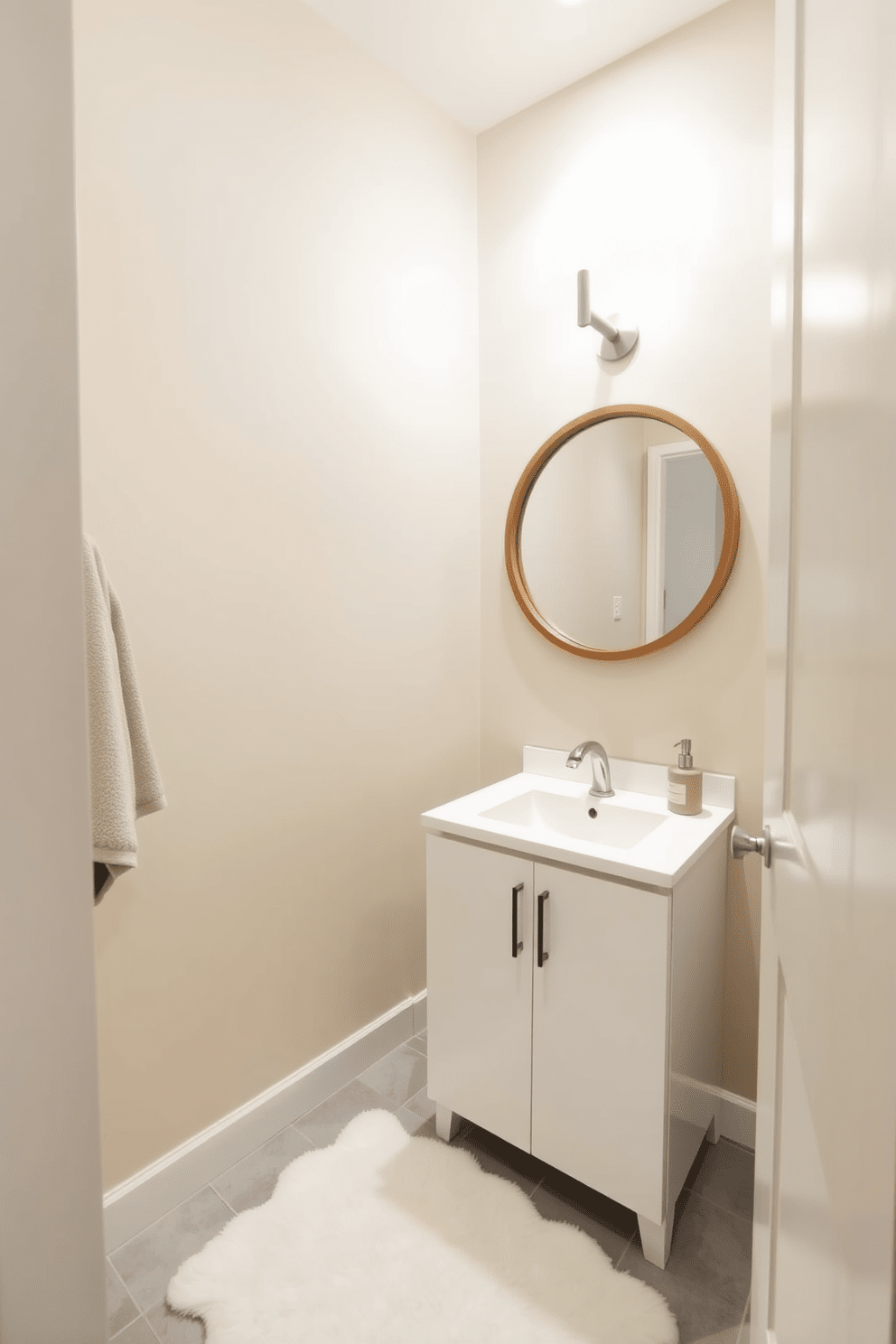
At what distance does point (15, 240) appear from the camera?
365 millimetres

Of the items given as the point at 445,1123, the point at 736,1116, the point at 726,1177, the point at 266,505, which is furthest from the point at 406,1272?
the point at 266,505

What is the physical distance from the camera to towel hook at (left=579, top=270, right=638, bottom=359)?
60.4 inches

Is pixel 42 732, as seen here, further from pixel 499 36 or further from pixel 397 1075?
pixel 499 36

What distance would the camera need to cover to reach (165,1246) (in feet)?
4.41

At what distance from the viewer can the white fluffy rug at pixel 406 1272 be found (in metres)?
1.17

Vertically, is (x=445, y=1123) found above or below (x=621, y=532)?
below

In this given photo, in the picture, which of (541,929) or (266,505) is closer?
(541,929)

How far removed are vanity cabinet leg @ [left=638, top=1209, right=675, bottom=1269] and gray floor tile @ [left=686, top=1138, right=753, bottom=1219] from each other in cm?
21

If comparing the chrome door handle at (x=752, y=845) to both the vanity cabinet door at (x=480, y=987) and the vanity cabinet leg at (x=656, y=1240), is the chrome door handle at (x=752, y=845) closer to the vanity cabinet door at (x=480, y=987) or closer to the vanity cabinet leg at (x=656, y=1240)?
the vanity cabinet door at (x=480, y=987)

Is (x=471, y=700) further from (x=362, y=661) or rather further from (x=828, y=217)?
(x=828, y=217)

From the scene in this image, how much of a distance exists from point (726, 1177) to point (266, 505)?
179 cm

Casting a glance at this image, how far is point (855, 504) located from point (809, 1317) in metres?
0.61

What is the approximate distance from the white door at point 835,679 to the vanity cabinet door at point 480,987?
0.69 metres

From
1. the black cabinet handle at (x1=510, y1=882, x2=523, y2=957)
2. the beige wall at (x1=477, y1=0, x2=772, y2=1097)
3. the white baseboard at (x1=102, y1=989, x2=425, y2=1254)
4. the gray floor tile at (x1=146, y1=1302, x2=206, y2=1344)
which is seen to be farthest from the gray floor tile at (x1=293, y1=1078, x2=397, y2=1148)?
the beige wall at (x1=477, y1=0, x2=772, y2=1097)
